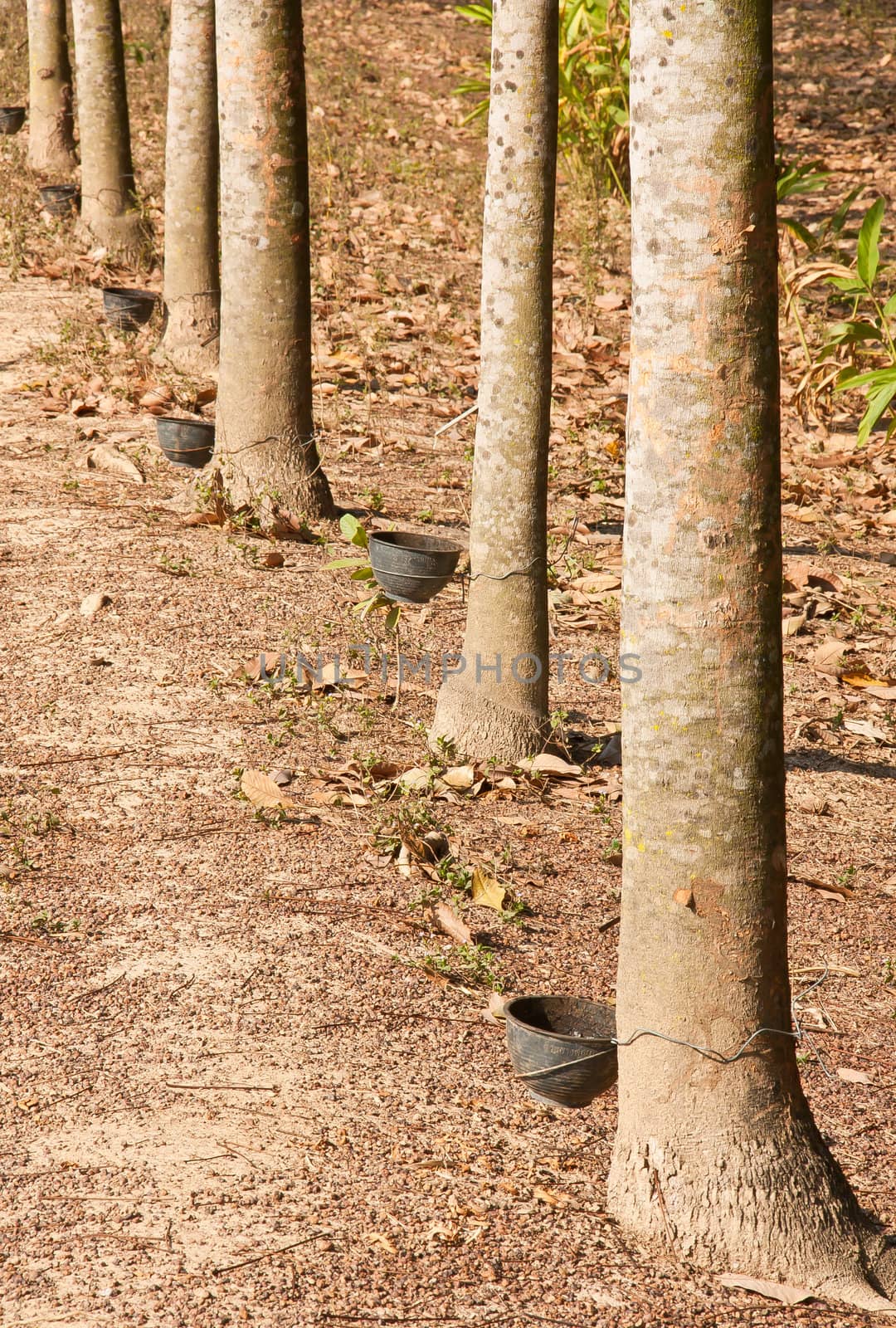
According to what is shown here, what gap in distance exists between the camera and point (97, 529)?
18.9 ft

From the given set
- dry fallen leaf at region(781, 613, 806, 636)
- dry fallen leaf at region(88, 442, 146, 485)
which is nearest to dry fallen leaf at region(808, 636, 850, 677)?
dry fallen leaf at region(781, 613, 806, 636)

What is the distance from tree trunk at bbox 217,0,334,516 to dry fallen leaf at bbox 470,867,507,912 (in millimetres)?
2733

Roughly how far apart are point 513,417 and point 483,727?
1.07 m

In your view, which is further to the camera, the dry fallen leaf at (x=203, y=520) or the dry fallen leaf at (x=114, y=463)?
the dry fallen leaf at (x=114, y=463)

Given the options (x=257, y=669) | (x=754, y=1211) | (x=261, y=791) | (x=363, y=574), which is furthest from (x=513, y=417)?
(x=754, y=1211)

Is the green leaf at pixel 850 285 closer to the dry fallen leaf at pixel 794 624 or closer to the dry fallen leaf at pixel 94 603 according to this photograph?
the dry fallen leaf at pixel 794 624

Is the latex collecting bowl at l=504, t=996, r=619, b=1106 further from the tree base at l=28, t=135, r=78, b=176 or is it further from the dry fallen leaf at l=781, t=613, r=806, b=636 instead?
the tree base at l=28, t=135, r=78, b=176

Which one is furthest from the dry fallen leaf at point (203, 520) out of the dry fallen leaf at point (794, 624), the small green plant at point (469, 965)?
the small green plant at point (469, 965)

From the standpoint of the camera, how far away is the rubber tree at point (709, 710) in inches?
84.0

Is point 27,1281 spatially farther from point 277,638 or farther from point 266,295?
point 266,295

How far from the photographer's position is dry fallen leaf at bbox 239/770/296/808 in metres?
3.98

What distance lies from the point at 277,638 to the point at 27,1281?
308 centimetres

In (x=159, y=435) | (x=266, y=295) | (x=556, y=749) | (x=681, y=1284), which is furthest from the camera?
(x=159, y=435)

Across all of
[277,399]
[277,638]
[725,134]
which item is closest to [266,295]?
[277,399]
